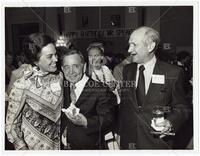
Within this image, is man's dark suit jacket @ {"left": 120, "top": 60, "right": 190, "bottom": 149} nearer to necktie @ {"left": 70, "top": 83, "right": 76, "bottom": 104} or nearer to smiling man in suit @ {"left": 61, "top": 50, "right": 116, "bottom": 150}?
smiling man in suit @ {"left": 61, "top": 50, "right": 116, "bottom": 150}

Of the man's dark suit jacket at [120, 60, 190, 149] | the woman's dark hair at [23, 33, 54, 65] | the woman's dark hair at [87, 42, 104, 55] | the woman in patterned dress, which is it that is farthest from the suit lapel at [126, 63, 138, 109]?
the woman's dark hair at [23, 33, 54, 65]

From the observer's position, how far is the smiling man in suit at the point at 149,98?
9.91 ft

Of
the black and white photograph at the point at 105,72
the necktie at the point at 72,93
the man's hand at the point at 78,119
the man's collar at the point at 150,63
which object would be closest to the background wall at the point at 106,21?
the black and white photograph at the point at 105,72

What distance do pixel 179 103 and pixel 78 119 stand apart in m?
0.66

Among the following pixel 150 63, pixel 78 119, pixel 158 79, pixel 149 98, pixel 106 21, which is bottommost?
pixel 78 119

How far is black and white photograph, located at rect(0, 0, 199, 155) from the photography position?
3025 millimetres

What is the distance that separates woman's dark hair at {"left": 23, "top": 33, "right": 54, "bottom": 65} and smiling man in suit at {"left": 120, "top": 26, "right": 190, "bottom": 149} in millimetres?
555

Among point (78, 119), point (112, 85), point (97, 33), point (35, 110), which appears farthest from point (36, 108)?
point (97, 33)

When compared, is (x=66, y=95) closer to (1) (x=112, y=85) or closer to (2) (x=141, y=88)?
(1) (x=112, y=85)

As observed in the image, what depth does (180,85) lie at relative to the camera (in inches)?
119

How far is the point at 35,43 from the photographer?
304 cm

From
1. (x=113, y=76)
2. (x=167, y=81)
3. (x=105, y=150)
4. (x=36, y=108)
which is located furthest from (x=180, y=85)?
(x=36, y=108)

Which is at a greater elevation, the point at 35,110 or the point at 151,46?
the point at 151,46

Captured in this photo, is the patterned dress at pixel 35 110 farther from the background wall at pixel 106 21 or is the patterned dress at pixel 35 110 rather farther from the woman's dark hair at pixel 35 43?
the background wall at pixel 106 21
